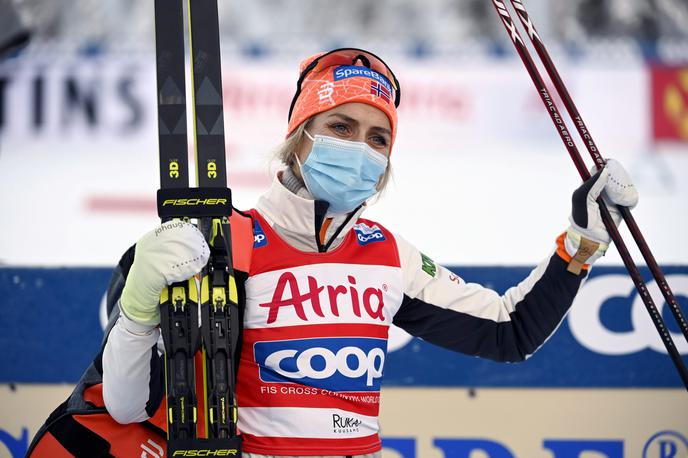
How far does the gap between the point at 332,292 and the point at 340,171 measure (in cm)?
30

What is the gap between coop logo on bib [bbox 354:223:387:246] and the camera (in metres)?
2.58

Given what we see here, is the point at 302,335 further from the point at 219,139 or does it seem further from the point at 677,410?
the point at 677,410

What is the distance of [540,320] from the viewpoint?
2645 millimetres

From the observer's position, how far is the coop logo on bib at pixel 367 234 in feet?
8.47

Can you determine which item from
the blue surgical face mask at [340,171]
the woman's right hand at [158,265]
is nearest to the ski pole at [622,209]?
the blue surgical face mask at [340,171]

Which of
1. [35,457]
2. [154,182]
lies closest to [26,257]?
[154,182]

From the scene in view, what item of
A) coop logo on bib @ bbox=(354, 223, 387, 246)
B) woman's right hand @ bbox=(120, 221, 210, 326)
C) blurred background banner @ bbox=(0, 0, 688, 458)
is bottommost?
woman's right hand @ bbox=(120, 221, 210, 326)

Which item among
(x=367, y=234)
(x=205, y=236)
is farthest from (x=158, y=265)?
(x=367, y=234)

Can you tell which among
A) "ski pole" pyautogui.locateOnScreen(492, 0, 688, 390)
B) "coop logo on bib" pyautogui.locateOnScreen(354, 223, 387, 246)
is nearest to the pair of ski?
"coop logo on bib" pyautogui.locateOnScreen(354, 223, 387, 246)

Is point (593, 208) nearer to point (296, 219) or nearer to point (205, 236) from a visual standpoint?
point (296, 219)

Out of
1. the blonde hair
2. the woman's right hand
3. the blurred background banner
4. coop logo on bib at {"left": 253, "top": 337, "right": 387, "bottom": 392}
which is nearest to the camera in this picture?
the woman's right hand

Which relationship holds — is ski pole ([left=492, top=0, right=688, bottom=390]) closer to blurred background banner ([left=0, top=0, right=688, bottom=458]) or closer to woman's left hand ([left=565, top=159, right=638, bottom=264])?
woman's left hand ([left=565, top=159, right=638, bottom=264])

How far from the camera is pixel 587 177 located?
2625mm

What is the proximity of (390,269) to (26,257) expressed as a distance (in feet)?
15.4
